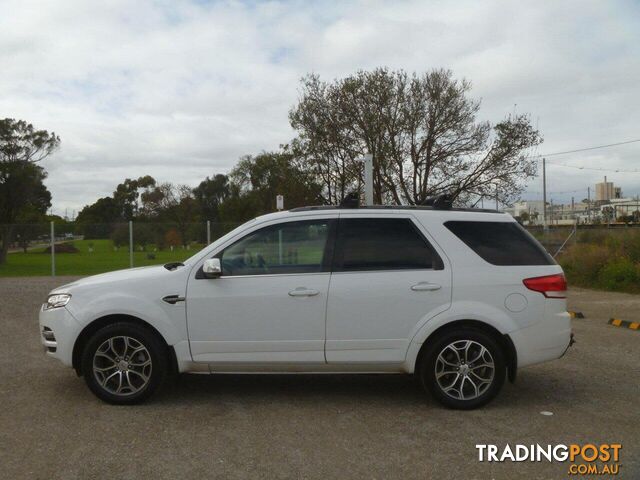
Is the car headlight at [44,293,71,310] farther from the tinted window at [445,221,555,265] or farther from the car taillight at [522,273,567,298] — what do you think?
→ the car taillight at [522,273,567,298]

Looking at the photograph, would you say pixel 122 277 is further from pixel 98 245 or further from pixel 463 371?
→ pixel 98 245

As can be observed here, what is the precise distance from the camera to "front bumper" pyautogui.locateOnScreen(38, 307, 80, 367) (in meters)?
5.76

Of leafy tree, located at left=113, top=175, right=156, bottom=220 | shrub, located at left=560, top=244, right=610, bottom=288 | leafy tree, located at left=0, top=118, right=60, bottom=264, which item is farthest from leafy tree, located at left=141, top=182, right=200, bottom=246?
shrub, located at left=560, top=244, right=610, bottom=288

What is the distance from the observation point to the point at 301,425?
528cm

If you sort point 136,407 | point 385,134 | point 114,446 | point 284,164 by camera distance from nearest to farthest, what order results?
1. point 114,446
2. point 136,407
3. point 385,134
4. point 284,164

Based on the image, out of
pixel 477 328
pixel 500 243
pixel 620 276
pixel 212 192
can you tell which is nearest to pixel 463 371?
pixel 477 328

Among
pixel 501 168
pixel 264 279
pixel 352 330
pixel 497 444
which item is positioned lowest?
→ pixel 497 444

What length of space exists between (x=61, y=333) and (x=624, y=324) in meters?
8.75

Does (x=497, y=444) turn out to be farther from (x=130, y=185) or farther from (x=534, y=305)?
(x=130, y=185)

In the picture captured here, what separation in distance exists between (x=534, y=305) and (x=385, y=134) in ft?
75.2

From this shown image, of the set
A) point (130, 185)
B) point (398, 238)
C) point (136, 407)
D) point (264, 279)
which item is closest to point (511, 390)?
point (398, 238)

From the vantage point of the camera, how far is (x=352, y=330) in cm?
561

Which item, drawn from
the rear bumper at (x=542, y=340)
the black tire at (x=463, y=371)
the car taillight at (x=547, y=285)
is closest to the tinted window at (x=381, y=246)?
the black tire at (x=463, y=371)

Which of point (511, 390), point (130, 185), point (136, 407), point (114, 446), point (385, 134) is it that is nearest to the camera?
point (114, 446)
